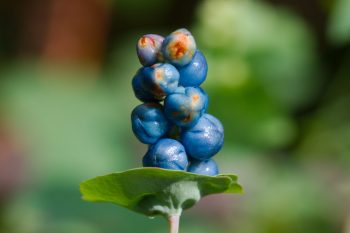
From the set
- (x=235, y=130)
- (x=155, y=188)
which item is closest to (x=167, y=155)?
(x=155, y=188)

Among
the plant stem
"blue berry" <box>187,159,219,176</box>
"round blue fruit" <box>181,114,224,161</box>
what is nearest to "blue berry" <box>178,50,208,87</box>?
"round blue fruit" <box>181,114,224,161</box>

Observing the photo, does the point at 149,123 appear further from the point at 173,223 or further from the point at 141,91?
the point at 173,223

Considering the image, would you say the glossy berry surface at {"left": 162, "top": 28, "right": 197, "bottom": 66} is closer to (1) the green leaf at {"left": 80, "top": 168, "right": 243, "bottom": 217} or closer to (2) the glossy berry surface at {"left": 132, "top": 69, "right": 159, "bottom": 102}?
(2) the glossy berry surface at {"left": 132, "top": 69, "right": 159, "bottom": 102}

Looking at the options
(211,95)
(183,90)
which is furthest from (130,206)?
(211,95)

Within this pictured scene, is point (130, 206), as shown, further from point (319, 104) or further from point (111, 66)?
point (111, 66)

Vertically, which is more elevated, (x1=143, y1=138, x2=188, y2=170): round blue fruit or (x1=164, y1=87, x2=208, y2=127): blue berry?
(x1=164, y1=87, x2=208, y2=127): blue berry

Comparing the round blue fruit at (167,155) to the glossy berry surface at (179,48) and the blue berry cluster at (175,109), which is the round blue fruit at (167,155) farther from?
the glossy berry surface at (179,48)
